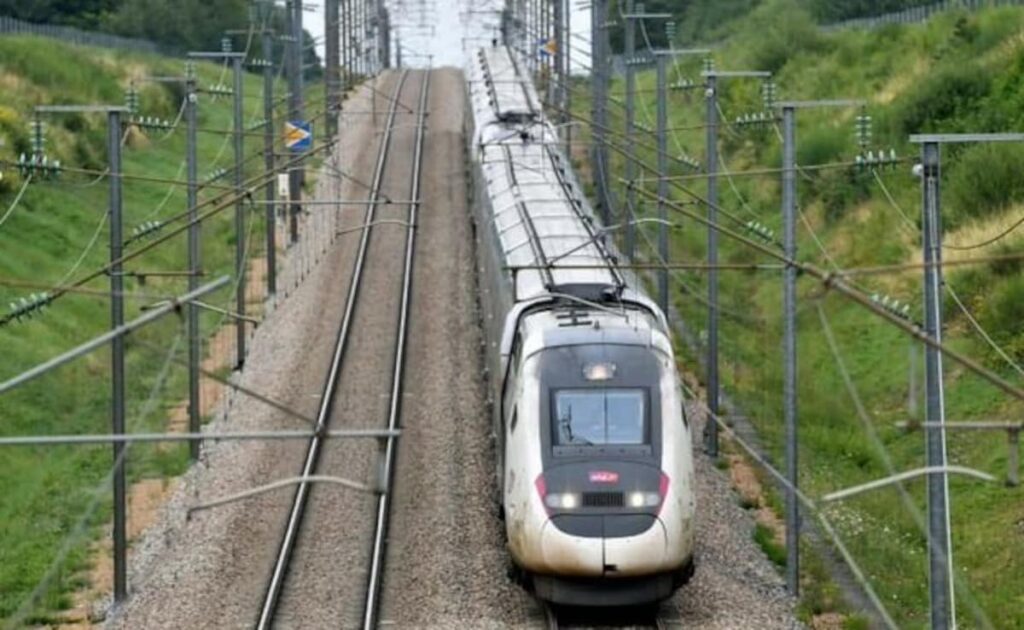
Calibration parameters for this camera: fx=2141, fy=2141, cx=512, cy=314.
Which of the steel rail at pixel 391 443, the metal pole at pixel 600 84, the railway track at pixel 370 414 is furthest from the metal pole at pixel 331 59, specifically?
the metal pole at pixel 600 84

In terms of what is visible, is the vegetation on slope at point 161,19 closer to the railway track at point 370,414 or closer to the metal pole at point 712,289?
the railway track at point 370,414

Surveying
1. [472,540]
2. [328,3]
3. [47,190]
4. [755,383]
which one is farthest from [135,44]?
[472,540]

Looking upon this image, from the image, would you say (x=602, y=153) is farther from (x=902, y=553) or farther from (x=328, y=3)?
(x=902, y=553)

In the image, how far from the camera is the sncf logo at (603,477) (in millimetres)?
22641

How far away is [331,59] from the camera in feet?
220

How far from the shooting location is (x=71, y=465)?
108 feet

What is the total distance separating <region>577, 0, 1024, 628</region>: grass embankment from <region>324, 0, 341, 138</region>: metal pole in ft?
30.7

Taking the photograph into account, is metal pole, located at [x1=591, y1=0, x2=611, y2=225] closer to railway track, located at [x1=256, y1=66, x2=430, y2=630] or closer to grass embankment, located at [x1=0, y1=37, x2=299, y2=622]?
railway track, located at [x1=256, y1=66, x2=430, y2=630]

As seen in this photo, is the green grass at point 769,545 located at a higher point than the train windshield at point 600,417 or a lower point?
lower

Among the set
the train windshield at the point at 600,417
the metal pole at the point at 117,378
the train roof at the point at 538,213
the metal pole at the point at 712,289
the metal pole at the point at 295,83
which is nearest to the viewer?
the train windshield at the point at 600,417

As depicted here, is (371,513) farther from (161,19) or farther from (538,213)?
(161,19)

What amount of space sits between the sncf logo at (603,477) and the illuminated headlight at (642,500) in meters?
0.26

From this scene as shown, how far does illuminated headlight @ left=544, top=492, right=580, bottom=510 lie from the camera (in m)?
22.6

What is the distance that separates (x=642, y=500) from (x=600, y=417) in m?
1.25
